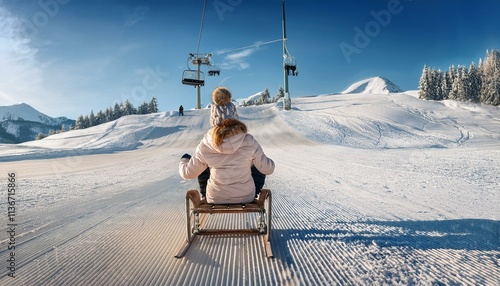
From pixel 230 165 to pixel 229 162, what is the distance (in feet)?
0.15

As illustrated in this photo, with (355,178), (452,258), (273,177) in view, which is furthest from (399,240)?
(273,177)

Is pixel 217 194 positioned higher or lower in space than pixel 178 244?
higher

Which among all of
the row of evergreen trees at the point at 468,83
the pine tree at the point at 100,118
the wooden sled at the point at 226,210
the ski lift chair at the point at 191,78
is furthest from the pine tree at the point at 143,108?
the wooden sled at the point at 226,210

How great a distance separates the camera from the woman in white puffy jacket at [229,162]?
3.49 metres

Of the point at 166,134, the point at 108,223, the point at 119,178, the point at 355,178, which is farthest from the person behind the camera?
the point at 166,134

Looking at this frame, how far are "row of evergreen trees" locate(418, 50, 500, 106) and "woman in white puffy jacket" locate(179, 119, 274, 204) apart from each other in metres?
63.4

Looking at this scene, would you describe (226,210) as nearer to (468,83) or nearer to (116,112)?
(468,83)

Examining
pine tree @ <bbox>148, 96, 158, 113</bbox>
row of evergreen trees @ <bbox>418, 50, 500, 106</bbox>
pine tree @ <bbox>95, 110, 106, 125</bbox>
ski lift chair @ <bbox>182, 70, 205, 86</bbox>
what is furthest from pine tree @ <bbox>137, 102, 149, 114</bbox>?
row of evergreen trees @ <bbox>418, 50, 500, 106</bbox>

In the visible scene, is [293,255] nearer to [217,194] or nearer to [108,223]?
[217,194]

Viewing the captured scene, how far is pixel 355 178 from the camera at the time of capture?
9.03 m

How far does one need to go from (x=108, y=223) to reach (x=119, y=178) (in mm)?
5904

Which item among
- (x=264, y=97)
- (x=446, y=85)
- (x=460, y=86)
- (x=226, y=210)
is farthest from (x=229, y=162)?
(x=264, y=97)

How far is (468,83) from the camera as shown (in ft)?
179

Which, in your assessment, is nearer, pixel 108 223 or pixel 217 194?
pixel 217 194
